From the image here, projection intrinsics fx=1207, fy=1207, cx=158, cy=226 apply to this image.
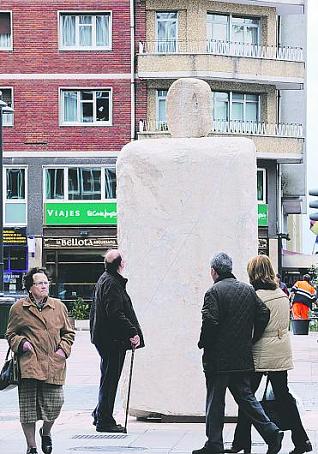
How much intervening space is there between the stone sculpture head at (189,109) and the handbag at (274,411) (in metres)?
3.49

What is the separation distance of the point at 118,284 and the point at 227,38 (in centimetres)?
3498

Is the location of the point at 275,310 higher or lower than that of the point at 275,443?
higher

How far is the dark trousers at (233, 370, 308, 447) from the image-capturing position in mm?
10297

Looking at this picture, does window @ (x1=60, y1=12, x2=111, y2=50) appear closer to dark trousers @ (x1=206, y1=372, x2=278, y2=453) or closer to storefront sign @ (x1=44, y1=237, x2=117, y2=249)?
storefront sign @ (x1=44, y1=237, x2=117, y2=249)

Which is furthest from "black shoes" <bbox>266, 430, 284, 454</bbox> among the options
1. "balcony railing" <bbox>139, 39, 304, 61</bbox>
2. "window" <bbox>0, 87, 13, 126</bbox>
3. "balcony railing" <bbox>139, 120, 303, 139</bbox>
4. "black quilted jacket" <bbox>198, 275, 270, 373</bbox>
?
"window" <bbox>0, 87, 13, 126</bbox>

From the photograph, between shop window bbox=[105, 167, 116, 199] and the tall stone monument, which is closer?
the tall stone monument

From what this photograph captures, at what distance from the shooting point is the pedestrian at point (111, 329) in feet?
38.6

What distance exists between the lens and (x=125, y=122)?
45.0 metres

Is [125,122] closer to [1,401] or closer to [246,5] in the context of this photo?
[246,5]

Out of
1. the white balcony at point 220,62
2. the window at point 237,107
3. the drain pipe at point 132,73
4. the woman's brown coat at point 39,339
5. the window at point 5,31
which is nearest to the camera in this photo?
the woman's brown coat at point 39,339

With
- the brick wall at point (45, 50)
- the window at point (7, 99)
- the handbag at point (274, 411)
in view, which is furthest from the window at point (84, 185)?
the handbag at point (274, 411)

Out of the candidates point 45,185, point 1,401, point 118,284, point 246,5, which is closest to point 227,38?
point 246,5

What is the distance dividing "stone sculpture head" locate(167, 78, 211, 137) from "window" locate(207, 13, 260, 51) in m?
32.2

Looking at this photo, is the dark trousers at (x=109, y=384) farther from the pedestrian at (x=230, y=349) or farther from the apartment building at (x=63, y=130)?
the apartment building at (x=63, y=130)
